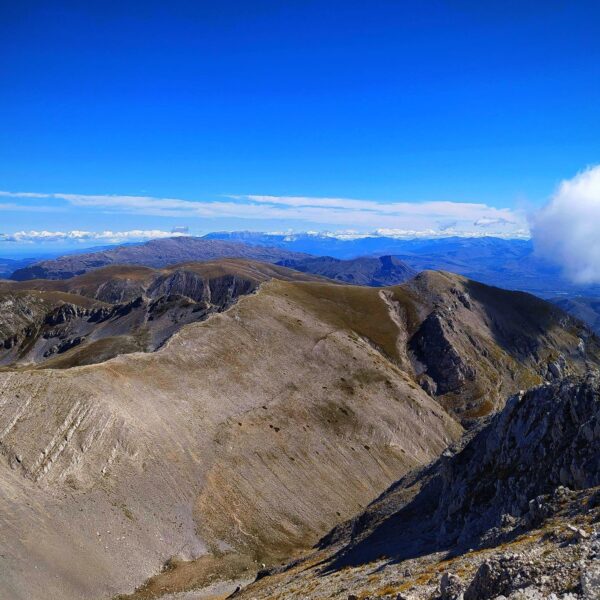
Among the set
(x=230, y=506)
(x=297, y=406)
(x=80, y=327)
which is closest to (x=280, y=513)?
(x=230, y=506)

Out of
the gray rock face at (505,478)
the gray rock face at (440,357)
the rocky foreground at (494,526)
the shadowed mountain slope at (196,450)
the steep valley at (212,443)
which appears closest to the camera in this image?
the rocky foreground at (494,526)

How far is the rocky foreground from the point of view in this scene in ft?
63.8

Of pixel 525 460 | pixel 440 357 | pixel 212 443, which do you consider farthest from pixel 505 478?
pixel 440 357

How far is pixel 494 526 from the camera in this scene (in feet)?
117

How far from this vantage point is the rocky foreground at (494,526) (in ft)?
63.8

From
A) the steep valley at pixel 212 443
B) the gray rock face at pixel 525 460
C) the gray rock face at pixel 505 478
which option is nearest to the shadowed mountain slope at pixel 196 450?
the steep valley at pixel 212 443

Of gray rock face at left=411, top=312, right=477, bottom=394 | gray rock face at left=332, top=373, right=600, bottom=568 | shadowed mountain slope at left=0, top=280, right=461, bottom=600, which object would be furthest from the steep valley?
gray rock face at left=332, top=373, right=600, bottom=568

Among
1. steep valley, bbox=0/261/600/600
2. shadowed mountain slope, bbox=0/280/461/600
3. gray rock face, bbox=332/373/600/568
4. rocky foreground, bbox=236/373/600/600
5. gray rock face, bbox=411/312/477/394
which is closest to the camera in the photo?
rocky foreground, bbox=236/373/600/600

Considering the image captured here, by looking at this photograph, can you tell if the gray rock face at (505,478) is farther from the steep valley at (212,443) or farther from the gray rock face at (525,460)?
the steep valley at (212,443)

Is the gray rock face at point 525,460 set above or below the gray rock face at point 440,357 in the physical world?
above

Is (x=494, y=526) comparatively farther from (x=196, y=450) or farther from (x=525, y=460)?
(x=196, y=450)

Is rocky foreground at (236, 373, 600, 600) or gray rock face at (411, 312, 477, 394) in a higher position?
rocky foreground at (236, 373, 600, 600)

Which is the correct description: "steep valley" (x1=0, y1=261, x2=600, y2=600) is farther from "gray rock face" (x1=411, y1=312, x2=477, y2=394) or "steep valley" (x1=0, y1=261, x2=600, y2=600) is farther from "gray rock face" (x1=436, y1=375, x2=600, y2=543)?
"gray rock face" (x1=436, y1=375, x2=600, y2=543)

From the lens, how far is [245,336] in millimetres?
108750
